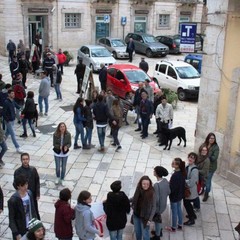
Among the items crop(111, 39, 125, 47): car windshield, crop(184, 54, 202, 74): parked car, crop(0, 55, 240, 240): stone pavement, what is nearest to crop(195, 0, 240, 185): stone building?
crop(0, 55, 240, 240): stone pavement

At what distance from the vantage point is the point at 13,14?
26109 millimetres

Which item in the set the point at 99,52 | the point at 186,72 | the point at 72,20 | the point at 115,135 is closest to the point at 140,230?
the point at 115,135

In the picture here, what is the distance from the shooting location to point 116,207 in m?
6.24

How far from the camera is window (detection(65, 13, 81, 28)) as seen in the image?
99.0 ft

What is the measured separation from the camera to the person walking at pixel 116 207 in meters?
6.18

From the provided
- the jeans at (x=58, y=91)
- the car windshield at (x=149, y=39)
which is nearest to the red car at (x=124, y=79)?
the jeans at (x=58, y=91)

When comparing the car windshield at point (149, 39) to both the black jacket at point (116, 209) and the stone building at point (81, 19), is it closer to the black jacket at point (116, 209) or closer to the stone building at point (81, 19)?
the stone building at point (81, 19)

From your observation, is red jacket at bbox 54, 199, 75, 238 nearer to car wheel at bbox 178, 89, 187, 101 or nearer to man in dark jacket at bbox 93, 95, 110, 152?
man in dark jacket at bbox 93, 95, 110, 152

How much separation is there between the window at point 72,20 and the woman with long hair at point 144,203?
25650mm

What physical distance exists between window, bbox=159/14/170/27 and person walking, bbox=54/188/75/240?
32.7 metres

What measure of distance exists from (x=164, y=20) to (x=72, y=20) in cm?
1057

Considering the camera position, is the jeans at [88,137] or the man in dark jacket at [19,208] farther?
the jeans at [88,137]

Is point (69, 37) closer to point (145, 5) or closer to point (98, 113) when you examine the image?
point (145, 5)

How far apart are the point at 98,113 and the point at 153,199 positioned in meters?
5.06
